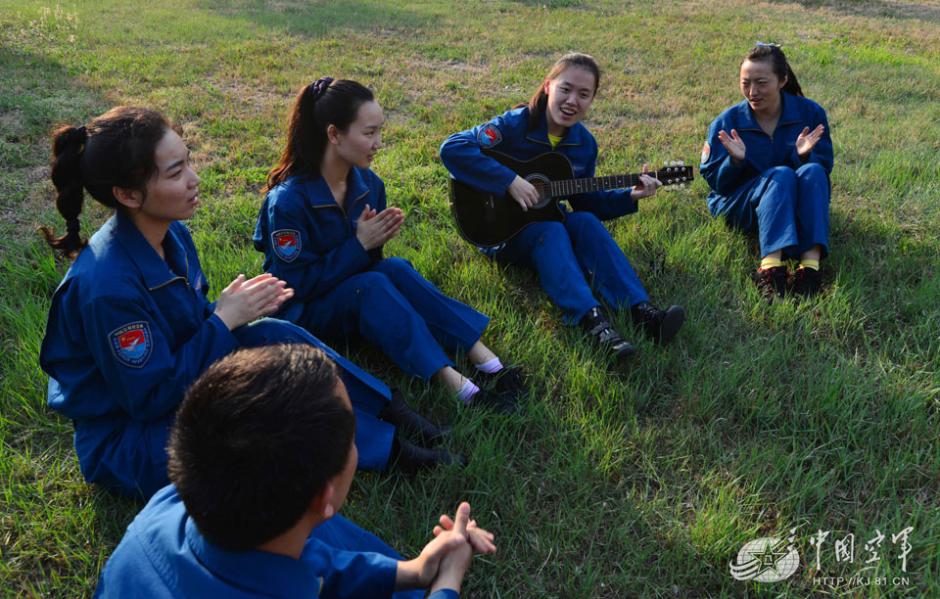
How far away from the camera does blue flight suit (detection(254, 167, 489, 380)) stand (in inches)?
116

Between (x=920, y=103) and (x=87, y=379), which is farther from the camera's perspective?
(x=920, y=103)

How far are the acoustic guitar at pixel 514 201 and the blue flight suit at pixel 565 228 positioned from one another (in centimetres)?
5

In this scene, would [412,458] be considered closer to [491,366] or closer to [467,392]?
[467,392]

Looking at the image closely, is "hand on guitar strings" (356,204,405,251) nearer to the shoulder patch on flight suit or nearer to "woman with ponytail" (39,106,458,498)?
"woman with ponytail" (39,106,458,498)

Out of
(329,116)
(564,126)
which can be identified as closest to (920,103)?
(564,126)

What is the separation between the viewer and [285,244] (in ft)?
9.93

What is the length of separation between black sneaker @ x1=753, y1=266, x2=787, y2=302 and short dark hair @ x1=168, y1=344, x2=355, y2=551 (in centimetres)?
293

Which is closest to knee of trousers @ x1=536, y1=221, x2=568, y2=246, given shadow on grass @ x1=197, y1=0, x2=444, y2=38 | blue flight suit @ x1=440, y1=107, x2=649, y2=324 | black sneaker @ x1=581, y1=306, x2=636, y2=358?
blue flight suit @ x1=440, y1=107, x2=649, y2=324

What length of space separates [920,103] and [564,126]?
567 centimetres

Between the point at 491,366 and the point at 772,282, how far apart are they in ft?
5.53

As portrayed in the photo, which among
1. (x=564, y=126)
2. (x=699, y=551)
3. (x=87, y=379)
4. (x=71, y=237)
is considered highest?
(x=564, y=126)

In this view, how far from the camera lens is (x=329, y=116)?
3.05 meters

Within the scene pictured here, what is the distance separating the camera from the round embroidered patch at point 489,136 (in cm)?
381

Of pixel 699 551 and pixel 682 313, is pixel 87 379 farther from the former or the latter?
pixel 682 313
